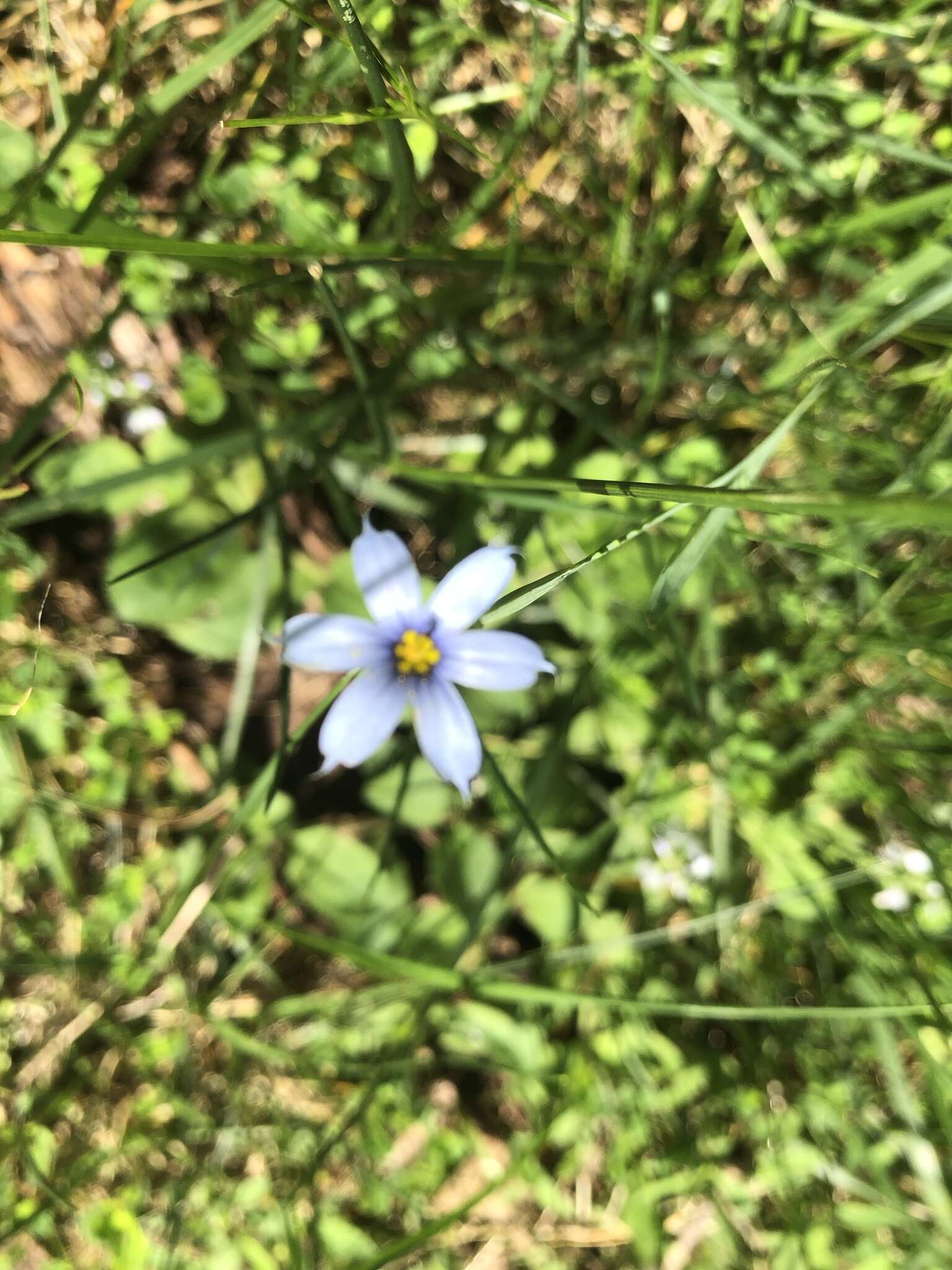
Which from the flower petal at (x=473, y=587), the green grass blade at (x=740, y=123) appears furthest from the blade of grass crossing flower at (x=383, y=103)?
the flower petal at (x=473, y=587)

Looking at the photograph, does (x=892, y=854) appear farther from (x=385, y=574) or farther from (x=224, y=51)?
(x=224, y=51)

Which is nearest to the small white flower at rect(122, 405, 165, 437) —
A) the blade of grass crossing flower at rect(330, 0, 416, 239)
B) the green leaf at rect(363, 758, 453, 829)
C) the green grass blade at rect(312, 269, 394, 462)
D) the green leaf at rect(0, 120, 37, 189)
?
the green leaf at rect(0, 120, 37, 189)

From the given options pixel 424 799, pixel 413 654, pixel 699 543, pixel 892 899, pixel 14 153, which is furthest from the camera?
Result: pixel 424 799

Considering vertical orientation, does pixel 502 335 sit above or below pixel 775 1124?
above

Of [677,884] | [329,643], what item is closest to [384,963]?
[329,643]

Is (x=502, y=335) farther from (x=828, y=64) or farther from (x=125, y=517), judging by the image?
(x=125, y=517)

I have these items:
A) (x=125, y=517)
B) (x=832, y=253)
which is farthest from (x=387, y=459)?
(x=832, y=253)
